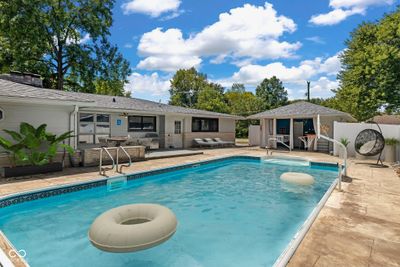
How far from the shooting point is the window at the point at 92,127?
12.5 metres

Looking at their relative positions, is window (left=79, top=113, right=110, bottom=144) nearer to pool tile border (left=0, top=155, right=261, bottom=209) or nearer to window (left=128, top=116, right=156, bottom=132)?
window (left=128, top=116, right=156, bottom=132)

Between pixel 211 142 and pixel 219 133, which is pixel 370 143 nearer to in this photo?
pixel 211 142

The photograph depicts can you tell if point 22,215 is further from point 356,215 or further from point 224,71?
point 224,71

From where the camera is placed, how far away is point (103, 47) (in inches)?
1004

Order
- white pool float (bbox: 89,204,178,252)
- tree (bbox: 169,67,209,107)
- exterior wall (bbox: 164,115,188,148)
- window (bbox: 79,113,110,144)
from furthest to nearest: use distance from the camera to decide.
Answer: tree (bbox: 169,67,209,107) < exterior wall (bbox: 164,115,188,148) < window (bbox: 79,113,110,144) < white pool float (bbox: 89,204,178,252)

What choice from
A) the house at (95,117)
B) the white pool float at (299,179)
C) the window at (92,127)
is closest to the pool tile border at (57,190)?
the house at (95,117)

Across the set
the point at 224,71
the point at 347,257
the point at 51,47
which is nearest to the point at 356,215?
the point at 347,257

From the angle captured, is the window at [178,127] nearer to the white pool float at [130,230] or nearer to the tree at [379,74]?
the tree at [379,74]

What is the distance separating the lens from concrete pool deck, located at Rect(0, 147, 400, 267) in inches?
120

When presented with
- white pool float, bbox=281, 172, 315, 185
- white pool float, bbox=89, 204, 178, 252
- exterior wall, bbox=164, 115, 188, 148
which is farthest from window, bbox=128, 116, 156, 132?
white pool float, bbox=89, 204, 178, 252

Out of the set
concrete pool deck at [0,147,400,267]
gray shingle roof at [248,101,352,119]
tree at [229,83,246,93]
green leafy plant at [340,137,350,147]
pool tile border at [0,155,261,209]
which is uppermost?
tree at [229,83,246,93]

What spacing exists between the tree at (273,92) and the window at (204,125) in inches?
830

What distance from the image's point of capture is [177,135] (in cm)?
1720

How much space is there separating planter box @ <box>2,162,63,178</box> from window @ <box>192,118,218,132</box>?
11.0 meters
